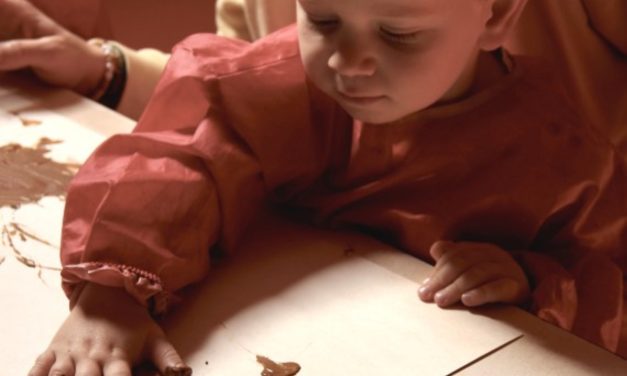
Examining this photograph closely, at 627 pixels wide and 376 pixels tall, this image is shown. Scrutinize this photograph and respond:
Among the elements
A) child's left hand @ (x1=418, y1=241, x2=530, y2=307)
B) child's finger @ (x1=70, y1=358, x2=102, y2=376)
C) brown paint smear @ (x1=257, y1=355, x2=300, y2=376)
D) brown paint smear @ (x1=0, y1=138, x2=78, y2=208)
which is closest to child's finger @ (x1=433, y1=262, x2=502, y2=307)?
child's left hand @ (x1=418, y1=241, x2=530, y2=307)

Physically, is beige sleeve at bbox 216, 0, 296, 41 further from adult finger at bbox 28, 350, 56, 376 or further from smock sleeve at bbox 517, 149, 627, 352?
adult finger at bbox 28, 350, 56, 376

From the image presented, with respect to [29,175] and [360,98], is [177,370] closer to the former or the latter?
[360,98]

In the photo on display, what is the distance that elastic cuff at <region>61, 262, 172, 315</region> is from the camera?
544 millimetres

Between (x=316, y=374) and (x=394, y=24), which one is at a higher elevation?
(x=394, y=24)

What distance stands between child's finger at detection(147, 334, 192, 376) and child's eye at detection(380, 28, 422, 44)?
0.75ft

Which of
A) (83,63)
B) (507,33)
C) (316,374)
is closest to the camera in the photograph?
(316,374)

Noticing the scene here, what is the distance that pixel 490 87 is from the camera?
657mm

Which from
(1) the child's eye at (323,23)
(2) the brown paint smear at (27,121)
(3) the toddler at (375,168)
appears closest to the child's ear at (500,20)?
(3) the toddler at (375,168)

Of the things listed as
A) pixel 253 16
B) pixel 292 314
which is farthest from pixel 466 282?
pixel 253 16

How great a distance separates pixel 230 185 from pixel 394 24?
0.17 m

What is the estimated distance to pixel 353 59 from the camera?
55cm

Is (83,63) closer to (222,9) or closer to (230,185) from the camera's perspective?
(222,9)

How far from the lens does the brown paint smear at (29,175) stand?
0.73 metres

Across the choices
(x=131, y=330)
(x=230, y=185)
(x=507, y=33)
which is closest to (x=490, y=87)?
(x=507, y=33)
